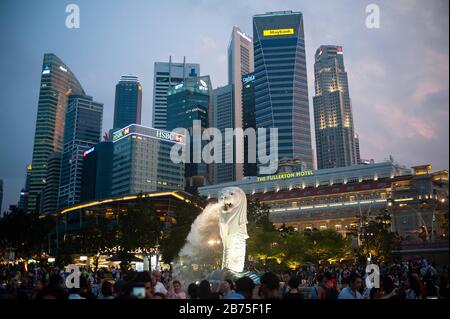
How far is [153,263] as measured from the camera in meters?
65.9

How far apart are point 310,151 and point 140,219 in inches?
5135

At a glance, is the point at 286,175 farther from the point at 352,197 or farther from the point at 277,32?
the point at 277,32

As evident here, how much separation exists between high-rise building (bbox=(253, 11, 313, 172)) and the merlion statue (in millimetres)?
144172

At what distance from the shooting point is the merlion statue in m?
21.9

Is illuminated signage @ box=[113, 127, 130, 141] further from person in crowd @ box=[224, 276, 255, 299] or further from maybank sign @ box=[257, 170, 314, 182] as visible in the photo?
person in crowd @ box=[224, 276, 255, 299]

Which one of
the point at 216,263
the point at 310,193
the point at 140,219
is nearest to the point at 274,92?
the point at 310,193

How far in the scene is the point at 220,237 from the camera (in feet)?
92.2

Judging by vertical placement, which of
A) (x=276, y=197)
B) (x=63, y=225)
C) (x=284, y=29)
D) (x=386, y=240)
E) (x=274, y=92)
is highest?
(x=284, y=29)

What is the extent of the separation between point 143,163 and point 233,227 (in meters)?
156

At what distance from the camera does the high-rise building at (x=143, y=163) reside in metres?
172

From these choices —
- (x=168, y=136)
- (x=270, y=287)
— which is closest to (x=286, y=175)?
(x=168, y=136)

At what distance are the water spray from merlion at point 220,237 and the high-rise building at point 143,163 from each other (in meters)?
143

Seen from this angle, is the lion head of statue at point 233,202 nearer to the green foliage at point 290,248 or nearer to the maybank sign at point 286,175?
the green foliage at point 290,248
